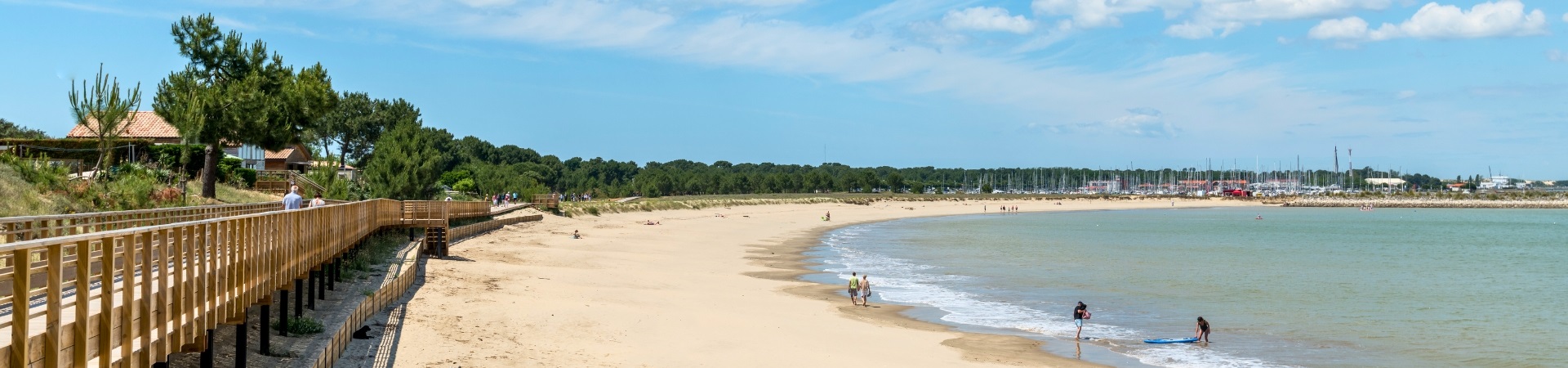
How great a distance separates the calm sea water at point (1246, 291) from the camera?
2231 cm

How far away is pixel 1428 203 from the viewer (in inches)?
7372

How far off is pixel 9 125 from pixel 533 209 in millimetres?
54141

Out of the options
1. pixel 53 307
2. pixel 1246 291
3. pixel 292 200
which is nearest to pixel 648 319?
pixel 292 200

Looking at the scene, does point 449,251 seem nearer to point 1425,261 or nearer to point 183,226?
point 183,226

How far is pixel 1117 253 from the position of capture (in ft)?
171

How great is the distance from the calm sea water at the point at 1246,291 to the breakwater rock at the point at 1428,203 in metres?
120

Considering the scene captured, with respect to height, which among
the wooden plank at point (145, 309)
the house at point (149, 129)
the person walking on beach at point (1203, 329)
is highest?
the house at point (149, 129)

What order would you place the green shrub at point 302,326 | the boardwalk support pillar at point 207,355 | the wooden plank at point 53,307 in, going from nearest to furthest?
1. the wooden plank at point 53,307
2. the boardwalk support pillar at point 207,355
3. the green shrub at point 302,326

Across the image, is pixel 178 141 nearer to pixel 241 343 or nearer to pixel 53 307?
pixel 241 343

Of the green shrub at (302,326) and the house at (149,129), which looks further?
the house at (149,129)

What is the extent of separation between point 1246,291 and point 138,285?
32363 mm

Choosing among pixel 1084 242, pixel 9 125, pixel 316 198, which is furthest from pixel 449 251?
pixel 9 125

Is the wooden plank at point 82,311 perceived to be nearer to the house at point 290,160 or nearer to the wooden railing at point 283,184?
the wooden railing at point 283,184

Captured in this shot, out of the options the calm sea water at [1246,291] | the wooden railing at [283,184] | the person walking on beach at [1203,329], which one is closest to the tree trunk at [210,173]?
the wooden railing at [283,184]
